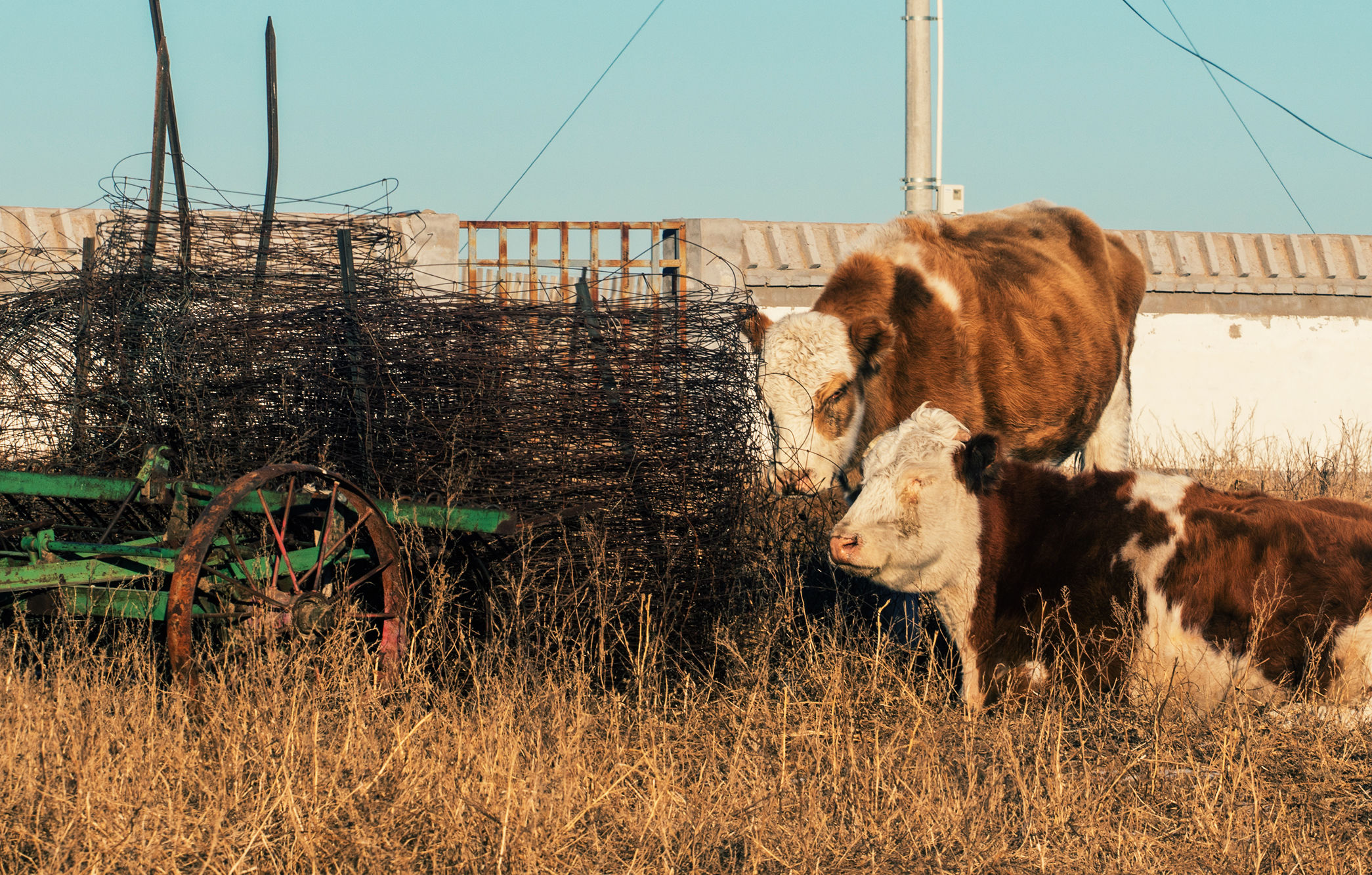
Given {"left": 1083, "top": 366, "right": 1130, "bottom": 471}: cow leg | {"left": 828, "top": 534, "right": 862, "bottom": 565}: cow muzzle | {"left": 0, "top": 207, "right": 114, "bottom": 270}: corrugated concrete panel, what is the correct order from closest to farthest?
{"left": 828, "top": 534, "right": 862, "bottom": 565}: cow muzzle → {"left": 1083, "top": 366, "right": 1130, "bottom": 471}: cow leg → {"left": 0, "top": 207, "right": 114, "bottom": 270}: corrugated concrete panel

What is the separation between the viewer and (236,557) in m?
4.50

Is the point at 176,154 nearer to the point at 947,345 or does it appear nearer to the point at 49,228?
the point at 947,345

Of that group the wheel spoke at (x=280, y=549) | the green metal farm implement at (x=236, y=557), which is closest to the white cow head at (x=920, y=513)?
the green metal farm implement at (x=236, y=557)

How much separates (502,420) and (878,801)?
7.65ft

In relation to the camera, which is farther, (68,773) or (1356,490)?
(1356,490)

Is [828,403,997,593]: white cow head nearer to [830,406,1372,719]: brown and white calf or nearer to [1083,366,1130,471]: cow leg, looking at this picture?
[830,406,1372,719]: brown and white calf

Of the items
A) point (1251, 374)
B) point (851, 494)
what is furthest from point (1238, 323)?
point (851, 494)

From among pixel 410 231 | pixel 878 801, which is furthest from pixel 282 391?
pixel 410 231

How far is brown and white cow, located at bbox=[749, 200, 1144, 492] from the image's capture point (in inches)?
262

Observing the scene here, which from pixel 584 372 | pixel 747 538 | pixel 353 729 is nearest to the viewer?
pixel 353 729

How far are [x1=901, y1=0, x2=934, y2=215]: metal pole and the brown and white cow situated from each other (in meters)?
2.31

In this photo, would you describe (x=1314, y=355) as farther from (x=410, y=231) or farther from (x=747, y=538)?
(x=747, y=538)

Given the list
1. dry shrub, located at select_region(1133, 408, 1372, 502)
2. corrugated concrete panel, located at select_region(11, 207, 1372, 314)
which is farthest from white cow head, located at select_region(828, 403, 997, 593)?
dry shrub, located at select_region(1133, 408, 1372, 502)

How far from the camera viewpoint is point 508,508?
17.6ft
